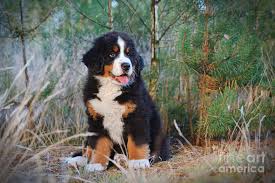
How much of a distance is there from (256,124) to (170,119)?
1160 mm

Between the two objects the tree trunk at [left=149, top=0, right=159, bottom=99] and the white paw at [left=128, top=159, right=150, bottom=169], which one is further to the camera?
the tree trunk at [left=149, top=0, right=159, bottom=99]

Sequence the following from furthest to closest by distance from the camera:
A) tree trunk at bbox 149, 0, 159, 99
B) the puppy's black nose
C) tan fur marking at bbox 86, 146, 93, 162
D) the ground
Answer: tree trunk at bbox 149, 0, 159, 99, tan fur marking at bbox 86, 146, 93, 162, the puppy's black nose, the ground

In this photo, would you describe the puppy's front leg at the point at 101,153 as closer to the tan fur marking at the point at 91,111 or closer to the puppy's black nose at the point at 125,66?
the tan fur marking at the point at 91,111

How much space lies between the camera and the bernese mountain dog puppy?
4.71 m

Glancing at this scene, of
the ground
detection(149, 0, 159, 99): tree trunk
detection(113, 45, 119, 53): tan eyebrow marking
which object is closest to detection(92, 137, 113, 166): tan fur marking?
the ground

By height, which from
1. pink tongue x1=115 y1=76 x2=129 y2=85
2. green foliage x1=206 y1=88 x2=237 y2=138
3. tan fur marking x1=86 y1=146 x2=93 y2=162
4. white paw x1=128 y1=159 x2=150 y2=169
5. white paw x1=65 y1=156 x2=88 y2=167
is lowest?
white paw x1=65 y1=156 x2=88 y2=167

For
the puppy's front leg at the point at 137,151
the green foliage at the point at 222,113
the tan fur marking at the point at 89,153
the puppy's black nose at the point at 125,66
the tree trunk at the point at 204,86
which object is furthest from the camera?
the tree trunk at the point at 204,86

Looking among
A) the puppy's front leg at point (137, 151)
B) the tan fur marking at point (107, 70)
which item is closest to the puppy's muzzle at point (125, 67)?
the tan fur marking at point (107, 70)

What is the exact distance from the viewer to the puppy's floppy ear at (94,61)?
4.80 metres

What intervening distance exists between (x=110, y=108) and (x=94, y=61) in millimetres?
457

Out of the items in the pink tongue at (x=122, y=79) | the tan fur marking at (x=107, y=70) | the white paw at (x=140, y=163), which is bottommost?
the white paw at (x=140, y=163)

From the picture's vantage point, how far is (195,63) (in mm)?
5500

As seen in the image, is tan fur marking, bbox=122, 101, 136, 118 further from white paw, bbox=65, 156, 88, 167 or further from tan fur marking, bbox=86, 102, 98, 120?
white paw, bbox=65, 156, 88, 167

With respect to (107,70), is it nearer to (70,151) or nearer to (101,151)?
(101,151)
